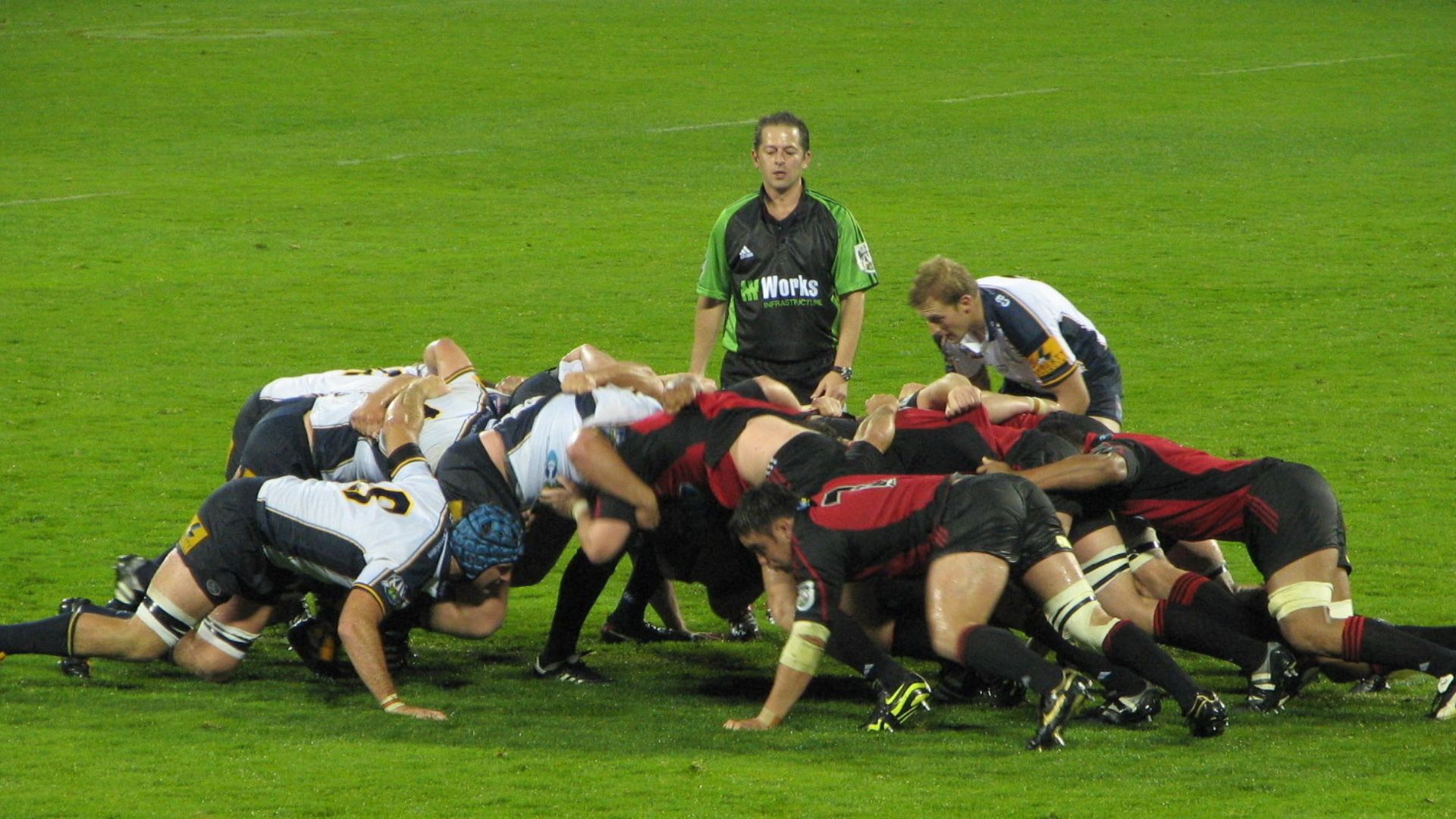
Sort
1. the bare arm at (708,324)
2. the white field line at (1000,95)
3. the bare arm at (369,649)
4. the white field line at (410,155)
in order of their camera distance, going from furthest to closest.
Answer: the white field line at (1000,95), the white field line at (410,155), the bare arm at (708,324), the bare arm at (369,649)

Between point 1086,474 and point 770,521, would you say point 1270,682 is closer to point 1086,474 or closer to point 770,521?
point 1086,474

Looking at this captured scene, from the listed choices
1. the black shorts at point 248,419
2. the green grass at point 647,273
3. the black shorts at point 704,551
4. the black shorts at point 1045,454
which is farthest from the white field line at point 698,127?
the black shorts at point 1045,454

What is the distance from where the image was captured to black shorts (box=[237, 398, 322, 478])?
7836 millimetres

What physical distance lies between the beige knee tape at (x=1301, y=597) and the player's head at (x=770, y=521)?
178 cm

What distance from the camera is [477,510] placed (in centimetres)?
695

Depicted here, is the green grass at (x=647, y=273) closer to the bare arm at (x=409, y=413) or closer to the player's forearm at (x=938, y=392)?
the bare arm at (x=409, y=413)

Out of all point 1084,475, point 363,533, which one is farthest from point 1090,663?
point 363,533

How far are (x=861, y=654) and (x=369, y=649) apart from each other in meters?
1.75

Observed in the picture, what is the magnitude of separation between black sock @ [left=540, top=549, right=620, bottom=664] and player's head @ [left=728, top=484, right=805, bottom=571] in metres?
0.92

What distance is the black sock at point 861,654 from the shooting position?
6426 mm

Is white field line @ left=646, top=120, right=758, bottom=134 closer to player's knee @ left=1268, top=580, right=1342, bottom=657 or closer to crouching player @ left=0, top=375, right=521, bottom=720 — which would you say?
crouching player @ left=0, top=375, right=521, bottom=720

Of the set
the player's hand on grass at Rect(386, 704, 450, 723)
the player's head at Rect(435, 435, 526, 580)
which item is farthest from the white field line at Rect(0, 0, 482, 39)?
the player's hand on grass at Rect(386, 704, 450, 723)

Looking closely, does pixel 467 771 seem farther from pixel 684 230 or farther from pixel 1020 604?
pixel 684 230

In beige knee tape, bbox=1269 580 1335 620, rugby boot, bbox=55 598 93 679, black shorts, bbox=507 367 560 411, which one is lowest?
rugby boot, bbox=55 598 93 679
